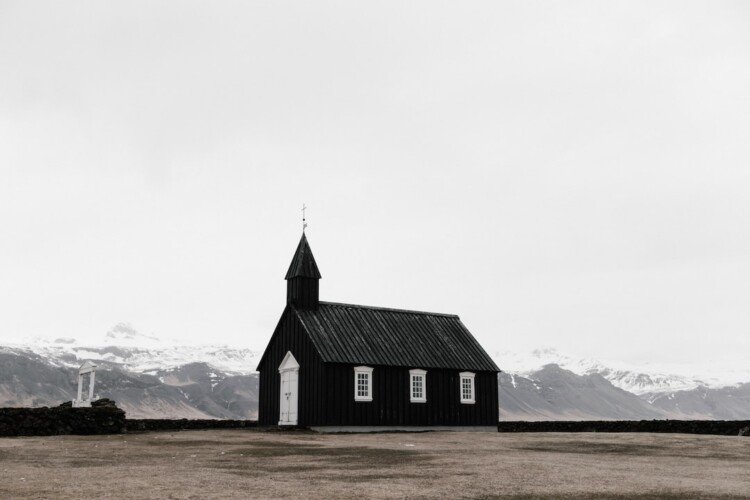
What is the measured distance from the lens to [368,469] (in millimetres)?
18578

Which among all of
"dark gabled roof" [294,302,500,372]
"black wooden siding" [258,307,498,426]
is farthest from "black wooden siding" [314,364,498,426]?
"dark gabled roof" [294,302,500,372]

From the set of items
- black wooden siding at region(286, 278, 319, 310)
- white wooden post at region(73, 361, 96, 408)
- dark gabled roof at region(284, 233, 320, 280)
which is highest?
dark gabled roof at region(284, 233, 320, 280)

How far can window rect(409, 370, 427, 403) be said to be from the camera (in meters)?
41.8

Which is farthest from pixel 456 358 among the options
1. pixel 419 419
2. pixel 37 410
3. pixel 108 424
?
pixel 37 410

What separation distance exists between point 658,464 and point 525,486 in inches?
282

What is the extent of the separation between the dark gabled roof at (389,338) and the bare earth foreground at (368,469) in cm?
1118

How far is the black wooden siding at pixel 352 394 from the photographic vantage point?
39.2m

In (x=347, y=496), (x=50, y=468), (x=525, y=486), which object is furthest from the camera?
(x=50, y=468)

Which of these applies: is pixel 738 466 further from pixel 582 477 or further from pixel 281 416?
pixel 281 416

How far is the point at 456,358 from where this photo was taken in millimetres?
44344

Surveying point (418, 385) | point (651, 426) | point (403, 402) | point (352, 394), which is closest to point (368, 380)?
point (352, 394)

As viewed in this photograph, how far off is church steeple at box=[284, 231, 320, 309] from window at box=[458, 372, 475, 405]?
921cm

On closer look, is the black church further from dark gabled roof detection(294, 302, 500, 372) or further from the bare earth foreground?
the bare earth foreground

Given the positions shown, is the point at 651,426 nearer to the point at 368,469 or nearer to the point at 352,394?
the point at 352,394
